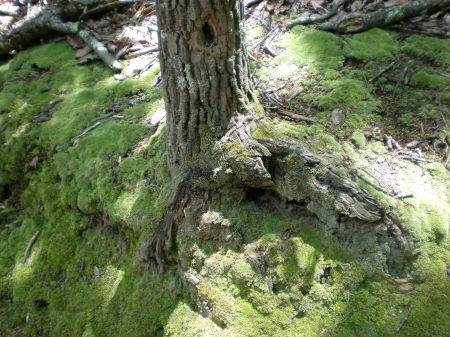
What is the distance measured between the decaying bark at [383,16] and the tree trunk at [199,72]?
8.28 ft

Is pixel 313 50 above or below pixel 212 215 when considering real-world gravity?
above

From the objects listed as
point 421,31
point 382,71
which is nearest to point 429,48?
point 421,31

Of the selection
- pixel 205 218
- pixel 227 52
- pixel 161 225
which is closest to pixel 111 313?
pixel 161 225

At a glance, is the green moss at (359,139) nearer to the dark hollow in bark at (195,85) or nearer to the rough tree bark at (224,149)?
the rough tree bark at (224,149)

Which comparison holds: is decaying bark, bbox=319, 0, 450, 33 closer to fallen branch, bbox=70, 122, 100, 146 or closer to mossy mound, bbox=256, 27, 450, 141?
mossy mound, bbox=256, 27, 450, 141

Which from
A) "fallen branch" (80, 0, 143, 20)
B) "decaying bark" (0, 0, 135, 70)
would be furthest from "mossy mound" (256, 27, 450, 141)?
"decaying bark" (0, 0, 135, 70)

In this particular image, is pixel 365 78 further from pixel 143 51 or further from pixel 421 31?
pixel 143 51

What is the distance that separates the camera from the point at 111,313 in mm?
3154

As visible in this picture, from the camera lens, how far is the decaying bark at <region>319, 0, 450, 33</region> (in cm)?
436

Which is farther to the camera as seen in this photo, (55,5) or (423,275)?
(55,5)

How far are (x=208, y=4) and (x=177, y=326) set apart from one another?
2502mm

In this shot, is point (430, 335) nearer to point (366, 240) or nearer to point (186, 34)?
point (366, 240)

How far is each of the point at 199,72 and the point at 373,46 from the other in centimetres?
282

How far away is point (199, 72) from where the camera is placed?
8.07 ft
